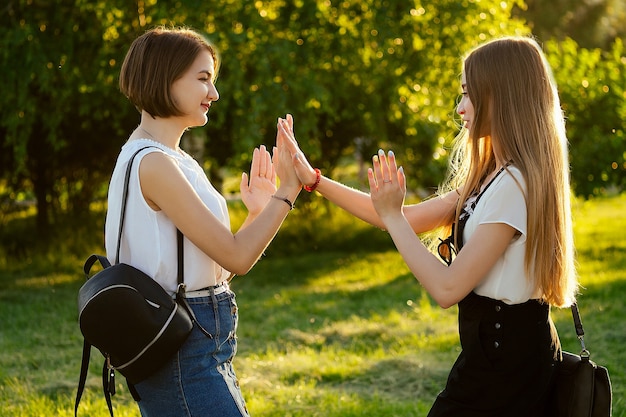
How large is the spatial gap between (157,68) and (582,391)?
159 centimetres

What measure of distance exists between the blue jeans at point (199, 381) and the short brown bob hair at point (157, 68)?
577mm

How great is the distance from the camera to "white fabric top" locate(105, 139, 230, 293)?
250 cm

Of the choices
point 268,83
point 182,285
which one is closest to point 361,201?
point 182,285

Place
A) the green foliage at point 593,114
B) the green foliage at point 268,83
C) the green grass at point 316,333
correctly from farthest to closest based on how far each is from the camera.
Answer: the green foliage at point 593,114 → the green foliage at point 268,83 → the green grass at point 316,333

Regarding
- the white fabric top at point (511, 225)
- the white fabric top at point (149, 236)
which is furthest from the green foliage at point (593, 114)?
the white fabric top at point (149, 236)

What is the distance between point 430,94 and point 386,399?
21.0 feet

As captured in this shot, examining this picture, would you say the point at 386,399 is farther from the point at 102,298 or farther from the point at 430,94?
the point at 430,94

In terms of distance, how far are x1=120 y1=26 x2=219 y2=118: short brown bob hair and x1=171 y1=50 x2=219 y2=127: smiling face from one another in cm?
2

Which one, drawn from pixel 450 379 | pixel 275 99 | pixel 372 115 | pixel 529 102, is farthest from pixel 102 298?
pixel 372 115

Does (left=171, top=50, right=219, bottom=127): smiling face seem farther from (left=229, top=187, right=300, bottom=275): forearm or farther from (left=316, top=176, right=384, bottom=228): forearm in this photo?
(left=316, top=176, right=384, bottom=228): forearm

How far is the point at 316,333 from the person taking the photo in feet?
24.2

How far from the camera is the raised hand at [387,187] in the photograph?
2799 millimetres

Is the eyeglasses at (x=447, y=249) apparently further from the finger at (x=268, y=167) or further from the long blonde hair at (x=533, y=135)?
the finger at (x=268, y=167)

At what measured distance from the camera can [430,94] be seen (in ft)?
36.6
